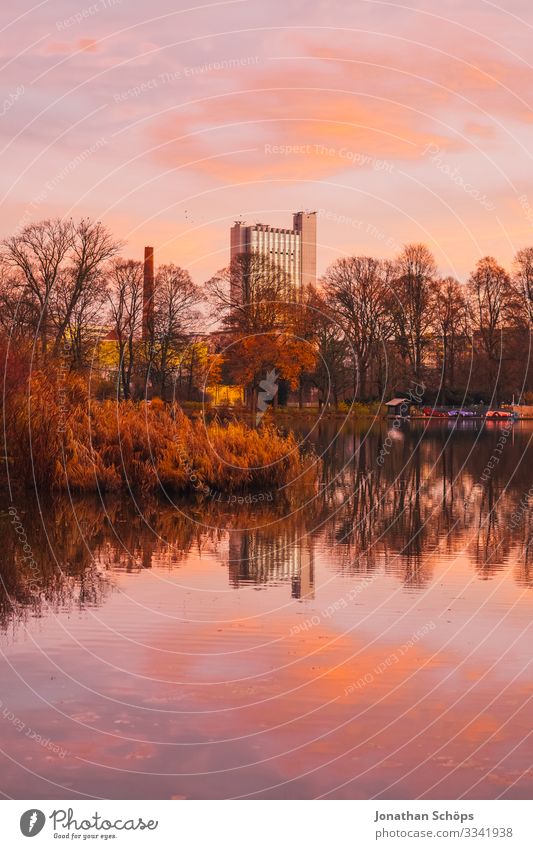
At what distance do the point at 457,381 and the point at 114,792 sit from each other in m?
93.7

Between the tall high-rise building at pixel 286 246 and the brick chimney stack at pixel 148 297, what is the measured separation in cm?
617

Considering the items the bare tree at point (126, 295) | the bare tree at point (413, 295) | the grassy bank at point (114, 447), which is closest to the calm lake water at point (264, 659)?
the grassy bank at point (114, 447)

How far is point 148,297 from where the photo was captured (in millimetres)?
75938

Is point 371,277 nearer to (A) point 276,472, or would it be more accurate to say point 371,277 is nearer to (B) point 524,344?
(B) point 524,344

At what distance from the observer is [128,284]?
74.6 metres

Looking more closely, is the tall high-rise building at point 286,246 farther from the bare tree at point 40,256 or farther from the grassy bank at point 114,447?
the grassy bank at point 114,447

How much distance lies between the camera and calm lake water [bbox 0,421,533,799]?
22.7 ft

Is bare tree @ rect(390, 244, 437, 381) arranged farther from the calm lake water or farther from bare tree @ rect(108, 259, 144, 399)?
the calm lake water

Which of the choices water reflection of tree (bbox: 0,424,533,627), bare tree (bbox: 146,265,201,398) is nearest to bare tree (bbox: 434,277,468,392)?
bare tree (bbox: 146,265,201,398)

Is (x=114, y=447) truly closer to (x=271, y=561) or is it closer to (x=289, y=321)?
(x=271, y=561)

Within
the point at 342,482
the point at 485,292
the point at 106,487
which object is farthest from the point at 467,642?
the point at 485,292

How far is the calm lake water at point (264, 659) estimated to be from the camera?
6926mm

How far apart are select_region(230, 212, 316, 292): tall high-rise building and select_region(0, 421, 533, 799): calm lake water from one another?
56569 mm
